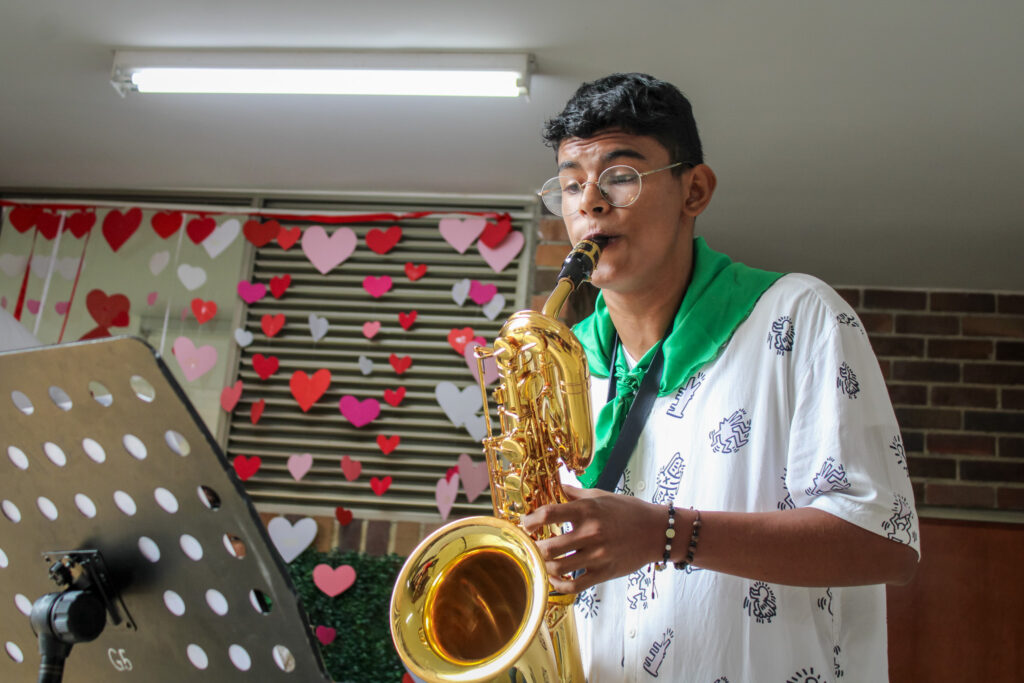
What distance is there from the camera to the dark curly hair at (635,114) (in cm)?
146

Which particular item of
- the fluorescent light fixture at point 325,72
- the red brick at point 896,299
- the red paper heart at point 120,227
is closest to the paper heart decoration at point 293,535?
the red paper heart at point 120,227

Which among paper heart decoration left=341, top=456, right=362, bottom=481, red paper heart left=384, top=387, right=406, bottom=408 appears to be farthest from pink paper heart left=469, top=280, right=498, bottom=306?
paper heart decoration left=341, top=456, right=362, bottom=481

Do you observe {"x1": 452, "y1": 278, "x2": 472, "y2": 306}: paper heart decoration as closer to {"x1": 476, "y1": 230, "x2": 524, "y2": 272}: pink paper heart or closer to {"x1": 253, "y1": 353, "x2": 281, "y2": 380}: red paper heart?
{"x1": 476, "y1": 230, "x2": 524, "y2": 272}: pink paper heart

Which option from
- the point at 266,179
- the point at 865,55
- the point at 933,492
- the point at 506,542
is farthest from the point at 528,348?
the point at 933,492

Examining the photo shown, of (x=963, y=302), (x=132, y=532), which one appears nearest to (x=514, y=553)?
(x=132, y=532)

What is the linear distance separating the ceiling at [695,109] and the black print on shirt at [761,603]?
1.48 meters

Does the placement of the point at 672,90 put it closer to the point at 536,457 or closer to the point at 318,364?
the point at 536,457

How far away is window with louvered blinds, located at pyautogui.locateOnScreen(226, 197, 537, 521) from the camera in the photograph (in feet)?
11.1

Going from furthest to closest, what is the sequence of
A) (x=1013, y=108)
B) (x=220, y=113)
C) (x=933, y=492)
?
(x=933, y=492) < (x=220, y=113) < (x=1013, y=108)

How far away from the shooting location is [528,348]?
56.1 inches

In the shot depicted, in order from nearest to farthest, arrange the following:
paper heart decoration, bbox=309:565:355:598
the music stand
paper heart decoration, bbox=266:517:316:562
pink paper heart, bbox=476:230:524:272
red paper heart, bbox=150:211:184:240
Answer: the music stand < paper heart decoration, bbox=309:565:355:598 < paper heart decoration, bbox=266:517:316:562 < pink paper heart, bbox=476:230:524:272 < red paper heart, bbox=150:211:184:240

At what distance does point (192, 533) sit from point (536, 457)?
0.57 meters

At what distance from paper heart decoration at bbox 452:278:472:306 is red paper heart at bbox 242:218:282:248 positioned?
72cm

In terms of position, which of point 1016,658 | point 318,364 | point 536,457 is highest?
point 318,364
